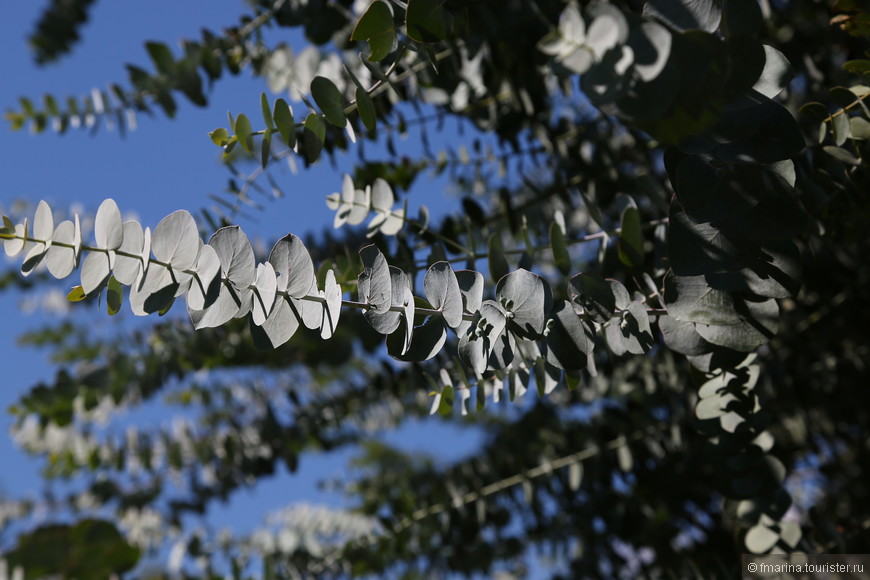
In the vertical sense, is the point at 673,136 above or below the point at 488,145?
above

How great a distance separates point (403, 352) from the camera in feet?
1.67

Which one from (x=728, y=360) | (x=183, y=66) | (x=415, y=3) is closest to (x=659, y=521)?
(x=728, y=360)

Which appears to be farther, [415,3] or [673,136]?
[415,3]

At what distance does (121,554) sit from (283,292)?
141 cm

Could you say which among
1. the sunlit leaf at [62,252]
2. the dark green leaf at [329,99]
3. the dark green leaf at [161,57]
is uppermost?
the dark green leaf at [161,57]

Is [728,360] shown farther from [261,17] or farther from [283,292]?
[261,17]

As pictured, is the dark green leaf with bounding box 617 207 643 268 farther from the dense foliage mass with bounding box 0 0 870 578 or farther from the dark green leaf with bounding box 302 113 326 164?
the dark green leaf with bounding box 302 113 326 164

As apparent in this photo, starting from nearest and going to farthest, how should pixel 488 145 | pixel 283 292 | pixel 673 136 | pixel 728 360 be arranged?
pixel 673 136 < pixel 283 292 < pixel 728 360 < pixel 488 145

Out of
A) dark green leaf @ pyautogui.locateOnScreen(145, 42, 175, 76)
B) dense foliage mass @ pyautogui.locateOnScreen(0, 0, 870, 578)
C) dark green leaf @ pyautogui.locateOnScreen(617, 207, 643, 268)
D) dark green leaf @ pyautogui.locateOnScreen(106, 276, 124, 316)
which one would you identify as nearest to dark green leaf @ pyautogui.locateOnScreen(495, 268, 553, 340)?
dense foliage mass @ pyautogui.locateOnScreen(0, 0, 870, 578)

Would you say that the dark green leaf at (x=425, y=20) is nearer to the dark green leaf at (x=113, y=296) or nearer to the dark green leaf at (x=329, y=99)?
the dark green leaf at (x=329, y=99)

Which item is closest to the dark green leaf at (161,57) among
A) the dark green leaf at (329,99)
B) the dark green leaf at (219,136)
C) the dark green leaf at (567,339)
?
the dark green leaf at (219,136)

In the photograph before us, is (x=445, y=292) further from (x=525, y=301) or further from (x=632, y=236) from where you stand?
(x=632, y=236)

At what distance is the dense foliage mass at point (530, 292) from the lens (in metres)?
0.48

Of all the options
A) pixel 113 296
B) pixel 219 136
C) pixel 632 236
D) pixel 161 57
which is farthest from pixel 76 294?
pixel 161 57
